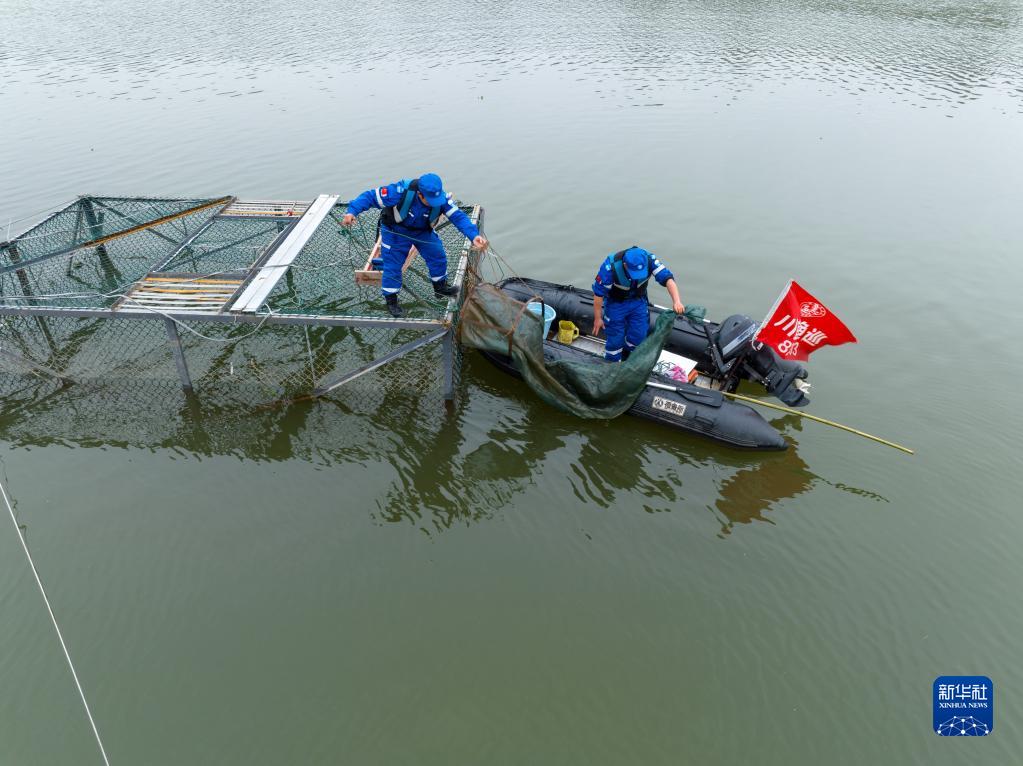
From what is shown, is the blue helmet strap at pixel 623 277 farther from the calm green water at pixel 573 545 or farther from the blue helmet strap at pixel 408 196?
the blue helmet strap at pixel 408 196

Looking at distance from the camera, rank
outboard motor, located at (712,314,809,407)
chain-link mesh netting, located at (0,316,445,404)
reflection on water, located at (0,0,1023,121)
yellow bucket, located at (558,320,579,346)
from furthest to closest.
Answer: reflection on water, located at (0,0,1023,121) < yellow bucket, located at (558,320,579,346) < chain-link mesh netting, located at (0,316,445,404) < outboard motor, located at (712,314,809,407)

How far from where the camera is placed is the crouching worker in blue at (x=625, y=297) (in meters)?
7.46

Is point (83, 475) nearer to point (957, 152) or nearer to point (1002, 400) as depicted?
point (1002, 400)

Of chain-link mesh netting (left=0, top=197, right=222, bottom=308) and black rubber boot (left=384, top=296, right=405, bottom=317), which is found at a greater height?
chain-link mesh netting (left=0, top=197, right=222, bottom=308)

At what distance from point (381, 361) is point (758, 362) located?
472 centimetres

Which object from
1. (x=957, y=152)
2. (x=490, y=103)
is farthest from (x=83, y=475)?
(x=957, y=152)

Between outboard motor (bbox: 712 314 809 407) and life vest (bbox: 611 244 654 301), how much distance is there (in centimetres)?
127

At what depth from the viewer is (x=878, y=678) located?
17.6 feet

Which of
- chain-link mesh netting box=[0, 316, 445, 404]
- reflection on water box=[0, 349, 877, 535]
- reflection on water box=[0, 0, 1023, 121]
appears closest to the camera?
reflection on water box=[0, 349, 877, 535]

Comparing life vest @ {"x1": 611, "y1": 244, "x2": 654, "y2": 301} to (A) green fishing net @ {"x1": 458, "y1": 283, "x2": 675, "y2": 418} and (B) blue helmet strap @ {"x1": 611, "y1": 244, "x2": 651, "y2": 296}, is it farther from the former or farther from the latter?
(A) green fishing net @ {"x1": 458, "y1": 283, "x2": 675, "y2": 418}

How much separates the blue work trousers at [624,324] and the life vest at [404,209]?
2.44m

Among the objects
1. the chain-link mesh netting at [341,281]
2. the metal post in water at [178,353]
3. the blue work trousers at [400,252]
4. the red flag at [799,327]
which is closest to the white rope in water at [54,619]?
the metal post in water at [178,353]

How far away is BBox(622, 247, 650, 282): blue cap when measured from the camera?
24.3ft

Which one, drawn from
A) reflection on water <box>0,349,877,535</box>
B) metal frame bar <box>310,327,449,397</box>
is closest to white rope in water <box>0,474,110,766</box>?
reflection on water <box>0,349,877,535</box>
